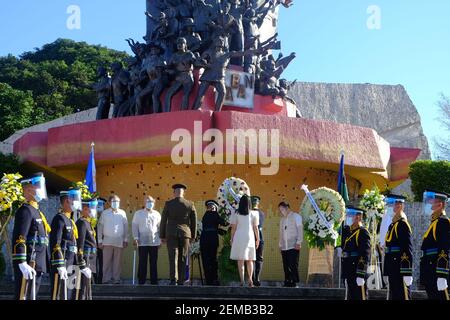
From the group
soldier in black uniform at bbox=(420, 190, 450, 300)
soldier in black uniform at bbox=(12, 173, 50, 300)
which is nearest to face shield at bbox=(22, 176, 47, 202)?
soldier in black uniform at bbox=(12, 173, 50, 300)

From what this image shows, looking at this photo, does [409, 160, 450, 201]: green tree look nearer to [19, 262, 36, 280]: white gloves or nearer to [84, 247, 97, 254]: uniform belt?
[84, 247, 97, 254]: uniform belt

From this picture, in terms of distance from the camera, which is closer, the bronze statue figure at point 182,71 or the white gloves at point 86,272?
the white gloves at point 86,272

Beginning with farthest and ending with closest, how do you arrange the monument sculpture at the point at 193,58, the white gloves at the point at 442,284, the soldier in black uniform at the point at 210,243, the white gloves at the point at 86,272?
the monument sculpture at the point at 193,58 < the soldier in black uniform at the point at 210,243 < the white gloves at the point at 86,272 < the white gloves at the point at 442,284

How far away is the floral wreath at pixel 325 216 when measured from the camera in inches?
608

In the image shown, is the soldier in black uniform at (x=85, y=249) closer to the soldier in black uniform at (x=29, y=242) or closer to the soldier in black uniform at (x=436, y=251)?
the soldier in black uniform at (x=29, y=242)

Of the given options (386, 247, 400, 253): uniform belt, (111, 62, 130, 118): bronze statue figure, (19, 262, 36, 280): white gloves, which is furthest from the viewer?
(111, 62, 130, 118): bronze statue figure

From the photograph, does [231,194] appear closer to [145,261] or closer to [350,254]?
[145,261]

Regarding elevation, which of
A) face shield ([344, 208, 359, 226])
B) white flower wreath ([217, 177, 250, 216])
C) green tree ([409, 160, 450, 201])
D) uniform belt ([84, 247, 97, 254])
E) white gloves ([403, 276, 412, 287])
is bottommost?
white gloves ([403, 276, 412, 287])

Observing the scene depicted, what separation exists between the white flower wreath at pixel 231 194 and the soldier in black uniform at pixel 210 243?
1.10m

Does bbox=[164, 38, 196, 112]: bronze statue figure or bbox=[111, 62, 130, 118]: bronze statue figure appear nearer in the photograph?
bbox=[164, 38, 196, 112]: bronze statue figure

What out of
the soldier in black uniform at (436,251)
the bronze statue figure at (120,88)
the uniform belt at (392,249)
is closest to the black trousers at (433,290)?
the soldier in black uniform at (436,251)

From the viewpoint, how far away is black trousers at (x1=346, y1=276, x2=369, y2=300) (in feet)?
37.2

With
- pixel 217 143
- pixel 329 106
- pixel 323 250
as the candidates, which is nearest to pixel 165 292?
pixel 323 250
